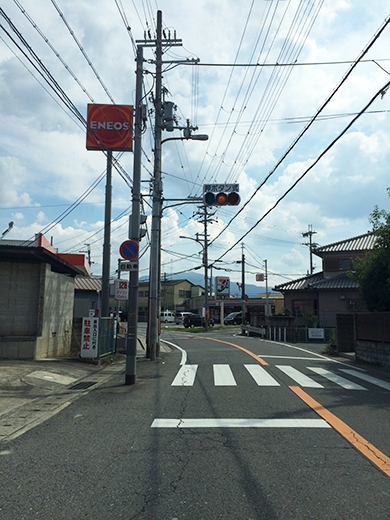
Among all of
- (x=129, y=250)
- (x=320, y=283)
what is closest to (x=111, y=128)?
(x=129, y=250)

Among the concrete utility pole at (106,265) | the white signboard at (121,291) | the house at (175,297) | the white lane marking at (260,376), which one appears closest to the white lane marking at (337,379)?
the white lane marking at (260,376)

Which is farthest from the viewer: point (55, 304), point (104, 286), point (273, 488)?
point (104, 286)

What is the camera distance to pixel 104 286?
20.0m

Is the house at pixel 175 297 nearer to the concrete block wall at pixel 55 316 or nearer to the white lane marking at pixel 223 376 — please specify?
the concrete block wall at pixel 55 316

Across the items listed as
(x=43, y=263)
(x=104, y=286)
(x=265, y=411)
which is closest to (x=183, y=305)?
(x=104, y=286)

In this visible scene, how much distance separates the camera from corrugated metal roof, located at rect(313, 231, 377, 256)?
3744cm

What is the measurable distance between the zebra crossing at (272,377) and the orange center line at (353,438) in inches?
80.9

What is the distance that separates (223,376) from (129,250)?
168 inches

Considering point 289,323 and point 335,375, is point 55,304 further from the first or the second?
point 289,323

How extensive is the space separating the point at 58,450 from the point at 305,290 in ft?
113

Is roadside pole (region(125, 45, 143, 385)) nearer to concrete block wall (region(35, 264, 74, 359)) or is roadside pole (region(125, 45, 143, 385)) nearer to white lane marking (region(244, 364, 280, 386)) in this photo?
white lane marking (region(244, 364, 280, 386))

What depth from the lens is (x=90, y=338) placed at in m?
13.8

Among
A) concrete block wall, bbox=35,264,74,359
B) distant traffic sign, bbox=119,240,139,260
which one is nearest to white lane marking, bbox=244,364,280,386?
distant traffic sign, bbox=119,240,139,260

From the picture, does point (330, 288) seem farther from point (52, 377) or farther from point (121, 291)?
point (52, 377)
